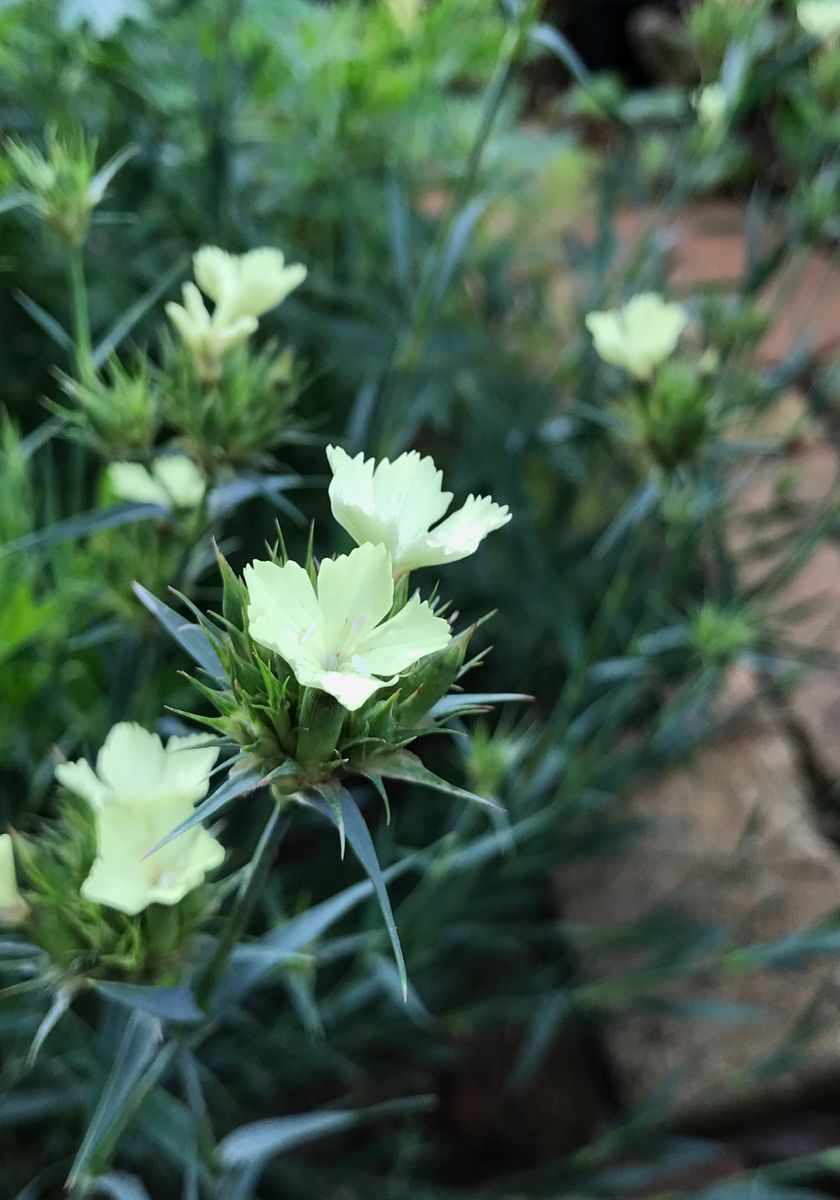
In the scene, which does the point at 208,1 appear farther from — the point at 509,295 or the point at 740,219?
the point at 740,219

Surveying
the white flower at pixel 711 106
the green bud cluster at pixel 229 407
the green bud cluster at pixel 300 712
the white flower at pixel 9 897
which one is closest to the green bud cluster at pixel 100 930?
the white flower at pixel 9 897

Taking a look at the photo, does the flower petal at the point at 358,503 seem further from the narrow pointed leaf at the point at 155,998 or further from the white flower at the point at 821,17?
Result: the white flower at the point at 821,17

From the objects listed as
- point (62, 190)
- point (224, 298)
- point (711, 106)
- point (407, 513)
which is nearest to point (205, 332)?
point (224, 298)

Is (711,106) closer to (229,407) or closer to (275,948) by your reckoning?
(229,407)

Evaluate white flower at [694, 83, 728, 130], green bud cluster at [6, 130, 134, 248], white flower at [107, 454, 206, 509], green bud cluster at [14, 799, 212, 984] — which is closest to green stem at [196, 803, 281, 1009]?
green bud cluster at [14, 799, 212, 984]

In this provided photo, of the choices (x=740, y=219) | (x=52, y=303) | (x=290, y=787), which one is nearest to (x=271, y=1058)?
(x=290, y=787)

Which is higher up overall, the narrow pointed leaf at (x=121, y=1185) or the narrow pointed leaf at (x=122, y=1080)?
the narrow pointed leaf at (x=122, y=1080)

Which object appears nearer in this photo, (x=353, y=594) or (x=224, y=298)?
(x=353, y=594)
